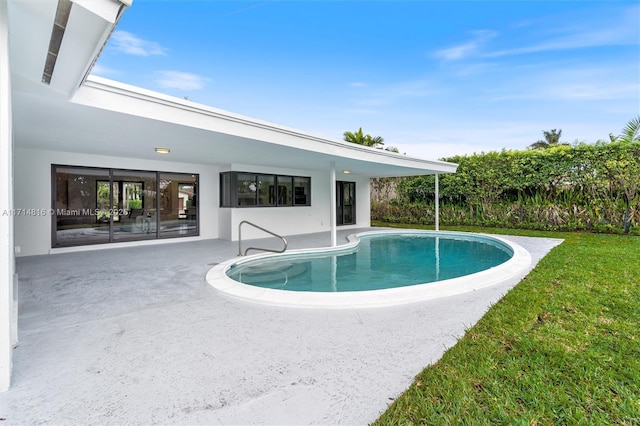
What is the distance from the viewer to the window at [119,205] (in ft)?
27.3

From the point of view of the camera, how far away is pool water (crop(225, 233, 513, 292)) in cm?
579

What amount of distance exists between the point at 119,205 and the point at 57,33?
26.3 feet

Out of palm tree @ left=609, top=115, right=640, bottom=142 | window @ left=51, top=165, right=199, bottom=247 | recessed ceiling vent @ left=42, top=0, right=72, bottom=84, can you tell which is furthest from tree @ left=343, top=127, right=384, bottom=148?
recessed ceiling vent @ left=42, top=0, right=72, bottom=84

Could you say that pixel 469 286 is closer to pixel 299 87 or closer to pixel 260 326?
pixel 260 326

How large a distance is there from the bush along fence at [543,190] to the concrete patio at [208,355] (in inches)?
392

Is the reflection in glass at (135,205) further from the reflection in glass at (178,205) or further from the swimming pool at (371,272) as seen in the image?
the swimming pool at (371,272)

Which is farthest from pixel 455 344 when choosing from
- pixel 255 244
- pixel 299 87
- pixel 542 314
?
pixel 299 87

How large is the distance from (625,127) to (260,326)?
585 inches

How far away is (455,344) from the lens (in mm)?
2977

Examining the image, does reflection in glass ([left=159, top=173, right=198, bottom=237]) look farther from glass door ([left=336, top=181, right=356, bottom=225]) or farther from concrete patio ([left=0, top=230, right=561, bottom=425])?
glass door ([left=336, top=181, right=356, bottom=225])

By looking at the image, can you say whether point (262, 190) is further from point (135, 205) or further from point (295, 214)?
point (135, 205)

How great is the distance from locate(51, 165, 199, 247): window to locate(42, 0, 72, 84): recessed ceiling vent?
268 inches

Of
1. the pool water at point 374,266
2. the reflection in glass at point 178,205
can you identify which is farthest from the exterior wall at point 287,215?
the pool water at point 374,266

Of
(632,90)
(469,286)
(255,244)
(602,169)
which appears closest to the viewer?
(469,286)
